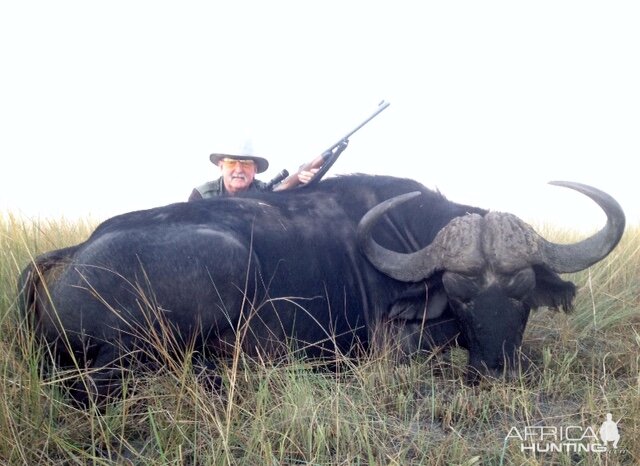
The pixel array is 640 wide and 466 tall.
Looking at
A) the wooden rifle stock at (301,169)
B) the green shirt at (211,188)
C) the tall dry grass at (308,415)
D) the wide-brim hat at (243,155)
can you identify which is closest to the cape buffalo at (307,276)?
the tall dry grass at (308,415)

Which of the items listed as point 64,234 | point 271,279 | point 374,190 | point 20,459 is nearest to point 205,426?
point 20,459

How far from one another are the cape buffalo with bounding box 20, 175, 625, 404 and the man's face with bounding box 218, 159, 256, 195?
1934 millimetres

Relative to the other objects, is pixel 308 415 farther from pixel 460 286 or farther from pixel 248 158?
pixel 248 158

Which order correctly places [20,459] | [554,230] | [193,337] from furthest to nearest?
[554,230], [193,337], [20,459]

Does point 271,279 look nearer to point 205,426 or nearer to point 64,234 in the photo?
point 205,426

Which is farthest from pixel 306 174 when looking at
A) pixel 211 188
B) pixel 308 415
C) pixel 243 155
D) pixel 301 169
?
pixel 308 415

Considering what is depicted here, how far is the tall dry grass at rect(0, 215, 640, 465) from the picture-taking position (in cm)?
242

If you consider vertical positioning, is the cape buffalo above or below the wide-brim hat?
below

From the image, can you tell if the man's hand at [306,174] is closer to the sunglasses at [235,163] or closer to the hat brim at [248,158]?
the hat brim at [248,158]

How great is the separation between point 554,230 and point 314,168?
13.9ft

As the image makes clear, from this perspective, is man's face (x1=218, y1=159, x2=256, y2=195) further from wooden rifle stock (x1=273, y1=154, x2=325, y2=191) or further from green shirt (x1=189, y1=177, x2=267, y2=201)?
wooden rifle stock (x1=273, y1=154, x2=325, y2=191)

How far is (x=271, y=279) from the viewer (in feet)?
12.3

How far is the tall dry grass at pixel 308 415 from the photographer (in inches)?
95.2

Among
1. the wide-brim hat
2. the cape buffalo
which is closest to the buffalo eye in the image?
the cape buffalo
